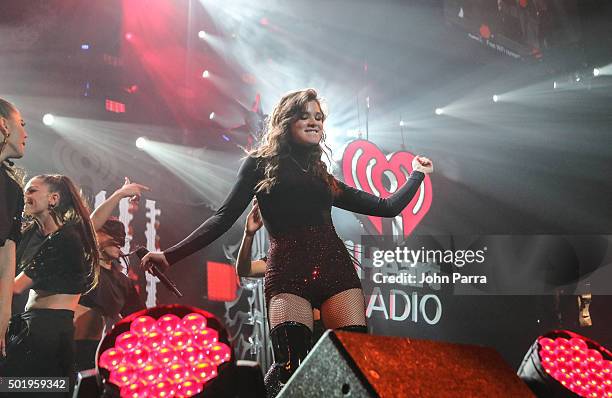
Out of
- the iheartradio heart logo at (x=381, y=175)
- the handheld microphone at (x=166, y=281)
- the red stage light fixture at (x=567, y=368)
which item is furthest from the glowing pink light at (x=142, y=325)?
the iheartradio heart logo at (x=381, y=175)

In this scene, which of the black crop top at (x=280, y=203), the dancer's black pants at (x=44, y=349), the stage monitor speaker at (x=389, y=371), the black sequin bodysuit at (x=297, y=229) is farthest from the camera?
the dancer's black pants at (x=44, y=349)

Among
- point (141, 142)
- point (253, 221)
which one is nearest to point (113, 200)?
point (141, 142)

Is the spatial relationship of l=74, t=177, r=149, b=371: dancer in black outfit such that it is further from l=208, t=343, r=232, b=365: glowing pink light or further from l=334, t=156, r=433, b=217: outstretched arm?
l=208, t=343, r=232, b=365: glowing pink light

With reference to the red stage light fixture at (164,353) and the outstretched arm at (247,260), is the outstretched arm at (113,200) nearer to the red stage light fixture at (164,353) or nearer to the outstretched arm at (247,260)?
the outstretched arm at (247,260)

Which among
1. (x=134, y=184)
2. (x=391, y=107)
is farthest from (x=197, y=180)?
(x=391, y=107)

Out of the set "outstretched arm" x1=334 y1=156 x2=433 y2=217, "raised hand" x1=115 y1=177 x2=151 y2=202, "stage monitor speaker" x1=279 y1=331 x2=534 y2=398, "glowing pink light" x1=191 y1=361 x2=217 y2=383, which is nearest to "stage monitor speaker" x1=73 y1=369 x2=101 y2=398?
"glowing pink light" x1=191 y1=361 x2=217 y2=383

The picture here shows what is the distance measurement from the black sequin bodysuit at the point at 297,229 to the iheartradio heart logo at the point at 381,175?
146 centimetres

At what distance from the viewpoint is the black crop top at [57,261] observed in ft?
10.8

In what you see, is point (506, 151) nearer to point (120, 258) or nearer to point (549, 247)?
point (549, 247)

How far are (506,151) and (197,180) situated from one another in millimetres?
2347

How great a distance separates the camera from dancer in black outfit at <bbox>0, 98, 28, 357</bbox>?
3223 mm

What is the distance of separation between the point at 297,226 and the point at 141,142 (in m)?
1.90

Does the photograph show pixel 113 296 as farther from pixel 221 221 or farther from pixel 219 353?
pixel 219 353

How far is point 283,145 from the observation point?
8.42ft
